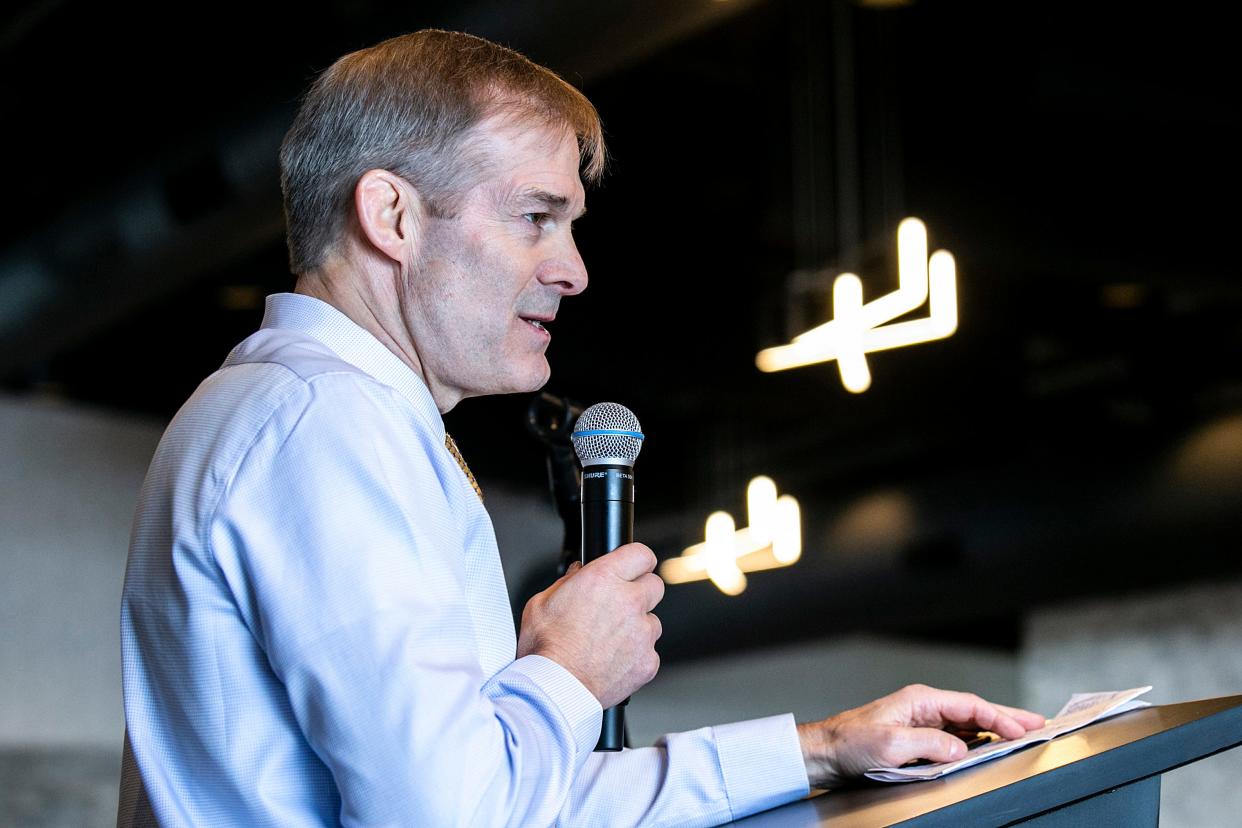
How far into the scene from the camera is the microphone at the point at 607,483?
1.21 meters

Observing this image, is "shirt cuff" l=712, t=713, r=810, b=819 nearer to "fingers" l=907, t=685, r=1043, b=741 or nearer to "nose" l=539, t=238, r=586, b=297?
"fingers" l=907, t=685, r=1043, b=741

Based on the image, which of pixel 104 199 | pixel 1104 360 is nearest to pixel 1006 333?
pixel 1104 360

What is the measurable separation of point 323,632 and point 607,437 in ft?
1.57

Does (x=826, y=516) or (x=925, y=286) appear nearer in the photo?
(x=925, y=286)

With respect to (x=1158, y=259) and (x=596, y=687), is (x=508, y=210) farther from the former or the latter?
(x=1158, y=259)

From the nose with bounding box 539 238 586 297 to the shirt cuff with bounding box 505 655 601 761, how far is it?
39cm

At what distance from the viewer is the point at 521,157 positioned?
1172 mm

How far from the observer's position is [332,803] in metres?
0.88

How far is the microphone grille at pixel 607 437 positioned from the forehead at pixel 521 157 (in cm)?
22

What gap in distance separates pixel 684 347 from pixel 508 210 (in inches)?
193

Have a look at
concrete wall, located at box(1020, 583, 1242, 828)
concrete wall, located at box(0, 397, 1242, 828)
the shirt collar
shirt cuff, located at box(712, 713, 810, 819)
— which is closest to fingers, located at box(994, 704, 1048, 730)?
shirt cuff, located at box(712, 713, 810, 819)

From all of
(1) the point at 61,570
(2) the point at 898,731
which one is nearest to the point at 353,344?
(2) the point at 898,731

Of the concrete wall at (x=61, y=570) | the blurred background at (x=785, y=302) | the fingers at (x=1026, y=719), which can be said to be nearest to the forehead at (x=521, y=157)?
the fingers at (x=1026, y=719)

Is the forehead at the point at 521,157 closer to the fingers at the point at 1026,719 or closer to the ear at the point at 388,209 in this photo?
the ear at the point at 388,209
